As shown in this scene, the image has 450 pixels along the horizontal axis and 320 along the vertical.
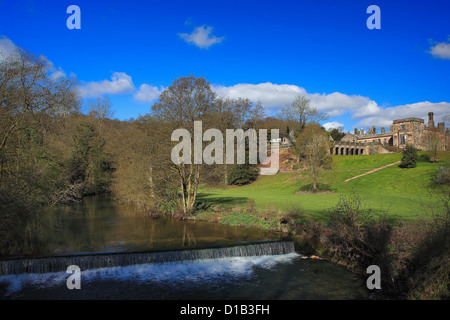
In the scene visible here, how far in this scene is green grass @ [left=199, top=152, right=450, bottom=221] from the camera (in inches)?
1009

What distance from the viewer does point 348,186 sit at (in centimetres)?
3597

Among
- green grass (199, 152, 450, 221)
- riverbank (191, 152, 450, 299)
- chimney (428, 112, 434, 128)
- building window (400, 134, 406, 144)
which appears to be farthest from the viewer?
chimney (428, 112, 434, 128)

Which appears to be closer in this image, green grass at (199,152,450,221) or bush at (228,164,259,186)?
green grass at (199,152,450,221)

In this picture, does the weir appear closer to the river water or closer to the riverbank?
the river water

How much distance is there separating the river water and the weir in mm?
245

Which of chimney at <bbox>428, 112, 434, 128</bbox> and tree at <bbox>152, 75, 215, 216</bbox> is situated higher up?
chimney at <bbox>428, 112, 434, 128</bbox>

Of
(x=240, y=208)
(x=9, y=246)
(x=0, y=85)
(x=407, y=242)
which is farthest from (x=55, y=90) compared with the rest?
(x=407, y=242)

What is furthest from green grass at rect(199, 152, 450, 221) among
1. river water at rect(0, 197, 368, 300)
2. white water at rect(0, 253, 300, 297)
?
white water at rect(0, 253, 300, 297)

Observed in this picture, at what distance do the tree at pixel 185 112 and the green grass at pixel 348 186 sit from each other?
3.12 meters

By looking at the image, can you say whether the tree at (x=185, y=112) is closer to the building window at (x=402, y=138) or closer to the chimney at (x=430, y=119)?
the building window at (x=402, y=138)

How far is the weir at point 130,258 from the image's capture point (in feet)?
35.7
